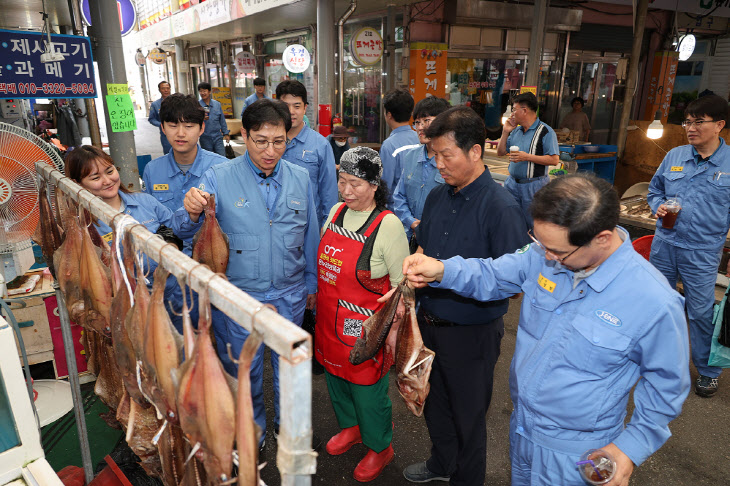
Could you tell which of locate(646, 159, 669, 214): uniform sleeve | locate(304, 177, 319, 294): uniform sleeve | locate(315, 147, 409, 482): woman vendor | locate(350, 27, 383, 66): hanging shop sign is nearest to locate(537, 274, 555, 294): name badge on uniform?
locate(315, 147, 409, 482): woman vendor

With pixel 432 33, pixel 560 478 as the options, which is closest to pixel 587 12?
pixel 432 33

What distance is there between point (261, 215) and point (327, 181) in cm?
161

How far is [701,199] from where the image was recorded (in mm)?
3758

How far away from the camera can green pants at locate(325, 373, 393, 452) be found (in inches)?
112

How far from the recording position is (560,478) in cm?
178

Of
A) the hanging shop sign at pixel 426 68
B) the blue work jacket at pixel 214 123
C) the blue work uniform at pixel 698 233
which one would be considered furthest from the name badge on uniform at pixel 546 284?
A: the hanging shop sign at pixel 426 68

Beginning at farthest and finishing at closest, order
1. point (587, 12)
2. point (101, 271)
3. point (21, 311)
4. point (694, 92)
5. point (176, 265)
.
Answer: point (694, 92) → point (587, 12) → point (21, 311) → point (101, 271) → point (176, 265)

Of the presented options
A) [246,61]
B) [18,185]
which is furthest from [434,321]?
[246,61]

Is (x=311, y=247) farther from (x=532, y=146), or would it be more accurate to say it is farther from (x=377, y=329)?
(x=532, y=146)

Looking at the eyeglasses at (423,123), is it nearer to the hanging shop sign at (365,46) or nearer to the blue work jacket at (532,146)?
the blue work jacket at (532,146)

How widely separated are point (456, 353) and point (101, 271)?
172 centimetres

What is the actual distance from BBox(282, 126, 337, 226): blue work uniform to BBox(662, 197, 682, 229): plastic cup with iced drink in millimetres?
2782

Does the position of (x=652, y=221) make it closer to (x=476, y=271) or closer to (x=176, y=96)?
(x=476, y=271)

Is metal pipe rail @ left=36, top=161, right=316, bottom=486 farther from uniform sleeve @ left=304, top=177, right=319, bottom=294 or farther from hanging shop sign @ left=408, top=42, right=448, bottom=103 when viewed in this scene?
hanging shop sign @ left=408, top=42, right=448, bottom=103
